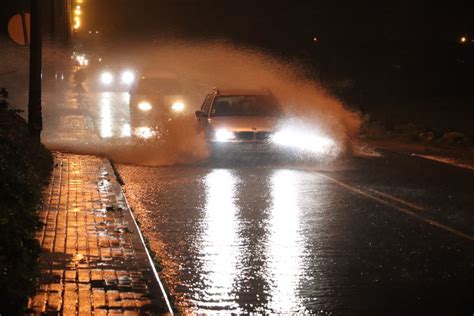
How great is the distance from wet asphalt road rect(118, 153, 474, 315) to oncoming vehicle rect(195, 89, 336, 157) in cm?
115

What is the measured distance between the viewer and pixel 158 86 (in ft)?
101

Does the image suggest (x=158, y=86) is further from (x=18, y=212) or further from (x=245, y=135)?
(x=18, y=212)

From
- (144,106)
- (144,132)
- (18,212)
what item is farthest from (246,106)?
(18,212)

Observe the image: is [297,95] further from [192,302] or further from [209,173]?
[192,302]

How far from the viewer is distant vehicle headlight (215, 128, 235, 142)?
1812 centimetres

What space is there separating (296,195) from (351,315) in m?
6.95

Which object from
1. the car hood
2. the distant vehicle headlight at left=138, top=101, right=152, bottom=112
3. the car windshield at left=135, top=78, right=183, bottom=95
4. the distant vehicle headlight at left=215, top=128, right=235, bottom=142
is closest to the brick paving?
the distant vehicle headlight at left=215, top=128, right=235, bottom=142

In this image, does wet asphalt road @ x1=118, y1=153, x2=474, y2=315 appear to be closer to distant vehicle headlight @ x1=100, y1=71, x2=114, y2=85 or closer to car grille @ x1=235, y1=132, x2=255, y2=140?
car grille @ x1=235, y1=132, x2=255, y2=140

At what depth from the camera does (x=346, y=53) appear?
4400 cm

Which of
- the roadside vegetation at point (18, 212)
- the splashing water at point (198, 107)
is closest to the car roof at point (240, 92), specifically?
the splashing water at point (198, 107)

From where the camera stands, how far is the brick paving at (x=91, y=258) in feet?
21.7

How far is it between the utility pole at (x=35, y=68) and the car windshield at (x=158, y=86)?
13.7m

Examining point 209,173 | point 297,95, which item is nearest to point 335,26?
point 297,95

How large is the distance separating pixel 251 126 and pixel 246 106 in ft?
4.52
